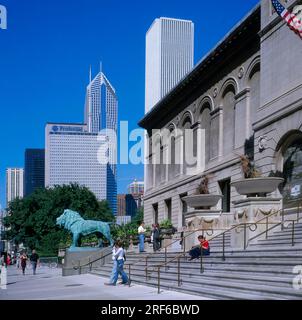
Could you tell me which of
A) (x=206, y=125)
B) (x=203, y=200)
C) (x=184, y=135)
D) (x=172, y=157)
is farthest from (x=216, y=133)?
(x=203, y=200)

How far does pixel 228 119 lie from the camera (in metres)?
39.2

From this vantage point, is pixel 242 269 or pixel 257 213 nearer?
pixel 242 269

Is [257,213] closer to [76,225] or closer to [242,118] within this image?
[242,118]

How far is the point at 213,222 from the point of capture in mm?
27469

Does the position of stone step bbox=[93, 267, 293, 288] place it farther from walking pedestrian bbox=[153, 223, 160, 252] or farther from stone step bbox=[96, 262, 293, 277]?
walking pedestrian bbox=[153, 223, 160, 252]

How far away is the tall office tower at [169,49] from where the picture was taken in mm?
61469

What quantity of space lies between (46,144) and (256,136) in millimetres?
102224

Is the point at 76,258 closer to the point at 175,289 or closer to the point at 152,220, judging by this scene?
the point at 175,289

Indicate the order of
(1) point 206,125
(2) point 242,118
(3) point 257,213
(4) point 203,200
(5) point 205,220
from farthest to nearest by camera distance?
1. (1) point 206,125
2. (2) point 242,118
3. (4) point 203,200
4. (5) point 205,220
5. (3) point 257,213

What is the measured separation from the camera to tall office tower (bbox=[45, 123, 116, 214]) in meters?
107

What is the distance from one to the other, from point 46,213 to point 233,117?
45.6 m

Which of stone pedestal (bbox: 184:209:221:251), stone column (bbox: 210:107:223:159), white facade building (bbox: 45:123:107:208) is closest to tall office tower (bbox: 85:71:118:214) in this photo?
white facade building (bbox: 45:123:107:208)

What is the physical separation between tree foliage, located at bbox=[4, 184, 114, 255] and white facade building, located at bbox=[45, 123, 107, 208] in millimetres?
12984

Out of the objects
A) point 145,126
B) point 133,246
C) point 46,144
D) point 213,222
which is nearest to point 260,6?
point 213,222
